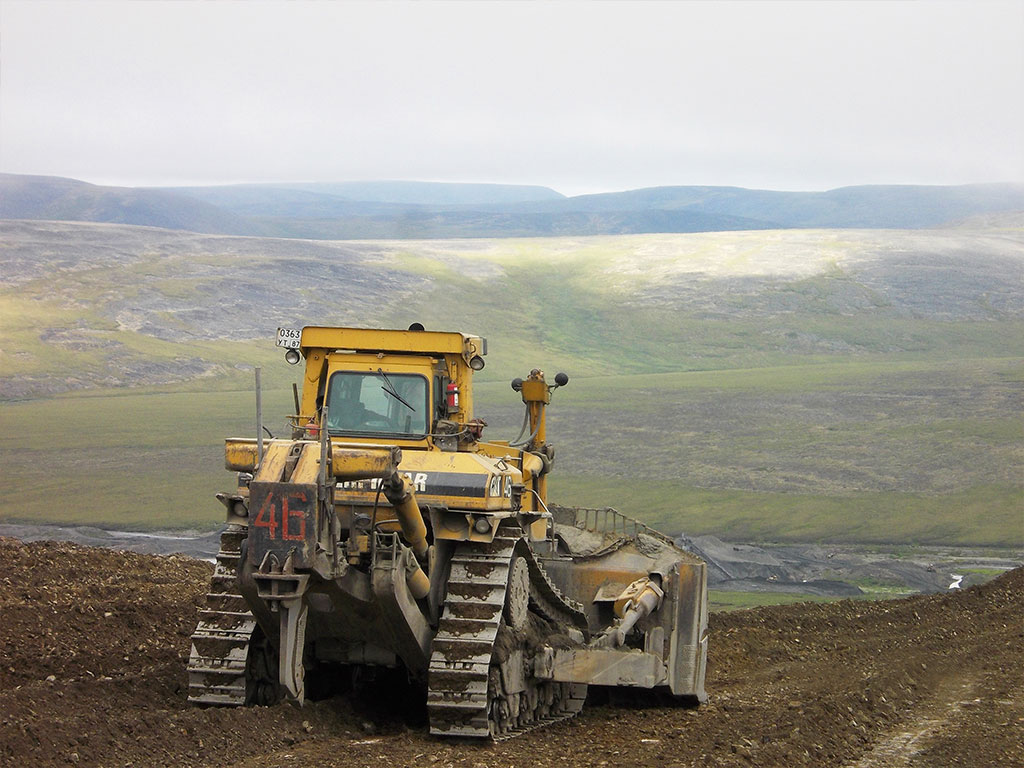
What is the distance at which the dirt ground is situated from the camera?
1144cm

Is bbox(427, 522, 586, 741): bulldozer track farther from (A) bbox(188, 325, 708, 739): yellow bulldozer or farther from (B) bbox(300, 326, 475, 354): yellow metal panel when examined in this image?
(B) bbox(300, 326, 475, 354): yellow metal panel

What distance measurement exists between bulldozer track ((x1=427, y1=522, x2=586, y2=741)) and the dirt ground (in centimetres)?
24

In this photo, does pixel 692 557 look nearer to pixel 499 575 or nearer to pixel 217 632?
pixel 499 575

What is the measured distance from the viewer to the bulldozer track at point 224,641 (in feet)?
42.0

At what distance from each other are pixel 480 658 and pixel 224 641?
2193 mm

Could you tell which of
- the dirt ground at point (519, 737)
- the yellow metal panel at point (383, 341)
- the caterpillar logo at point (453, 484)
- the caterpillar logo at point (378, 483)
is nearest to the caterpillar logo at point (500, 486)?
the caterpillar logo at point (453, 484)

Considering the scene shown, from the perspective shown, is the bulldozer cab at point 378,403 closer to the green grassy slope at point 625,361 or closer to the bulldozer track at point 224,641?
the bulldozer track at point 224,641

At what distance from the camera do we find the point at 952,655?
1919 centimetres

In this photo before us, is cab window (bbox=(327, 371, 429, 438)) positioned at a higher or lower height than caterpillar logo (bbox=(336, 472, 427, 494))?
higher

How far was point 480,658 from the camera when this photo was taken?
12.6 meters

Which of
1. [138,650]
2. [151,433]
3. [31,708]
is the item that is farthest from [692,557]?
[151,433]

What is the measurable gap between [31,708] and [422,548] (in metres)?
3.29

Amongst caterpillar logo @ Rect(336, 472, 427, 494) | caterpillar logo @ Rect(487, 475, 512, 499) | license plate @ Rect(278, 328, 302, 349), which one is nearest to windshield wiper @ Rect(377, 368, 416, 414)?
license plate @ Rect(278, 328, 302, 349)

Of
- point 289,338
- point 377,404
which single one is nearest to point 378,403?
point 377,404
